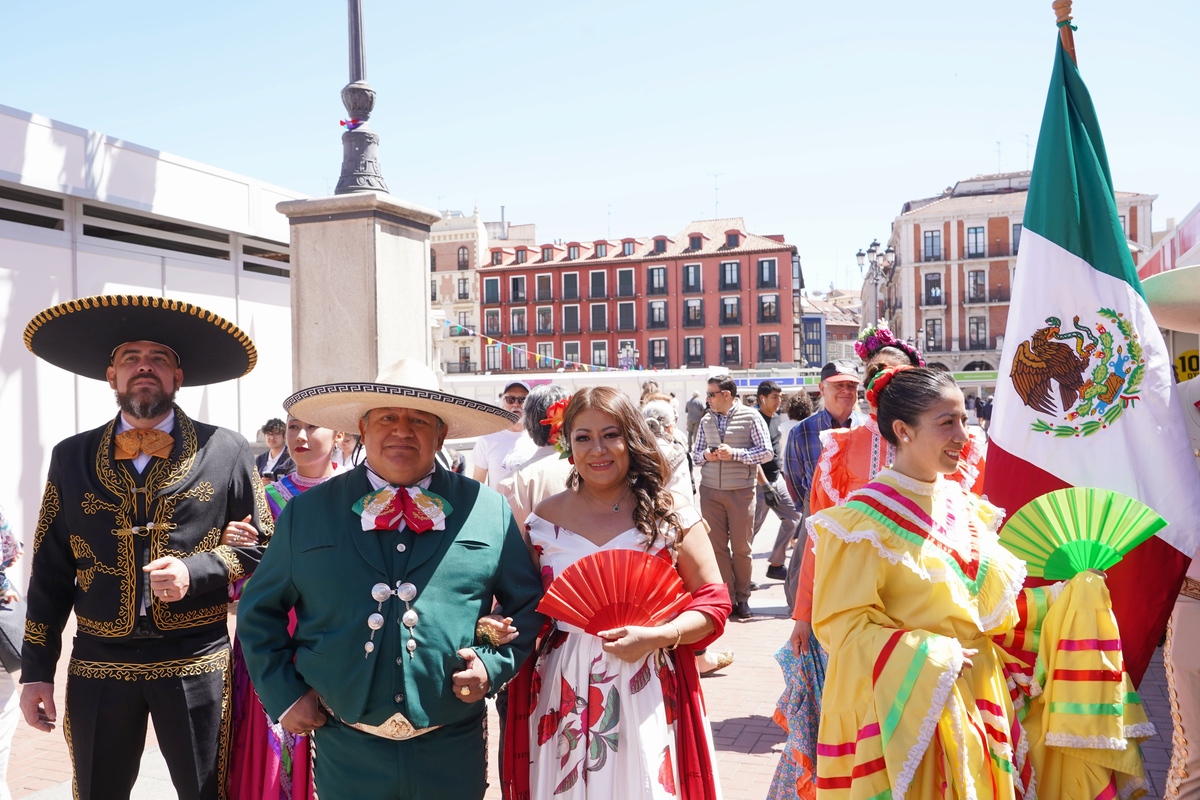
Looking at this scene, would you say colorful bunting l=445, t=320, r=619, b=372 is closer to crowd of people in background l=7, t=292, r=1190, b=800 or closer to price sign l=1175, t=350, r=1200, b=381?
price sign l=1175, t=350, r=1200, b=381

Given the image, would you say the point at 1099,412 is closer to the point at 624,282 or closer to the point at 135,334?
the point at 135,334

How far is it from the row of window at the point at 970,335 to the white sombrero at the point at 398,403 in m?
54.4

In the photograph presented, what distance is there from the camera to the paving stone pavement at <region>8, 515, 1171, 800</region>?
425 centimetres

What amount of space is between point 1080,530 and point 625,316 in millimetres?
59889

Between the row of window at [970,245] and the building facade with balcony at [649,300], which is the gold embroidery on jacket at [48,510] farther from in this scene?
the row of window at [970,245]

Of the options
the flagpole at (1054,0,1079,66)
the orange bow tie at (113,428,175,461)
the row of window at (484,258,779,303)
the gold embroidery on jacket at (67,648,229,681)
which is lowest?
the gold embroidery on jacket at (67,648,229,681)

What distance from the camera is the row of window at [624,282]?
58625 millimetres

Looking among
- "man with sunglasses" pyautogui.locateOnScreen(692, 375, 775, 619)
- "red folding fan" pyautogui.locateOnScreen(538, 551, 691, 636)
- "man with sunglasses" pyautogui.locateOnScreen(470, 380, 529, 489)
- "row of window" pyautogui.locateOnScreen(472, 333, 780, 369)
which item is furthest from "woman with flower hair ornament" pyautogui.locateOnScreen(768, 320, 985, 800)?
"row of window" pyautogui.locateOnScreen(472, 333, 780, 369)

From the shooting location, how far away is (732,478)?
306 inches

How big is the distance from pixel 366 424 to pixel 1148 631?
277cm

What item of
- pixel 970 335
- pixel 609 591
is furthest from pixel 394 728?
pixel 970 335

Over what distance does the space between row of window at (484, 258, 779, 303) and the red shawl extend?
187 feet

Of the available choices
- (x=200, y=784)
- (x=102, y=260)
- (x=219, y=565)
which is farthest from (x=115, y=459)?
(x=102, y=260)

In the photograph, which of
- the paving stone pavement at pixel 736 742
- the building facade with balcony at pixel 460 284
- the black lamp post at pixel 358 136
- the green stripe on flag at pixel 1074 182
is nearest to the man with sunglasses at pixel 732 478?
the paving stone pavement at pixel 736 742
